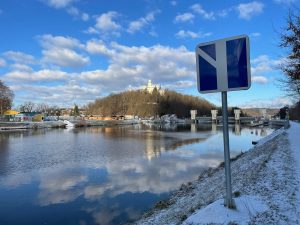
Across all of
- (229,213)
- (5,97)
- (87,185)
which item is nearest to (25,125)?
(5,97)

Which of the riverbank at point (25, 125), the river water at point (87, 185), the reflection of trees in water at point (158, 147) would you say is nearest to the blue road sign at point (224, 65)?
the river water at point (87, 185)

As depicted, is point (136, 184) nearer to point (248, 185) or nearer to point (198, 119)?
point (248, 185)

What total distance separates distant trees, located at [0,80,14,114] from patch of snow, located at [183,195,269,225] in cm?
12252

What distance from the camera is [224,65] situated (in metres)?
5.99

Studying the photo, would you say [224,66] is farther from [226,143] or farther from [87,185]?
[87,185]

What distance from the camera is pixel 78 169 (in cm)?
2455

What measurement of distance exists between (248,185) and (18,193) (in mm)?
12701

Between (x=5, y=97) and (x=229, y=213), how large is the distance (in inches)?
5051

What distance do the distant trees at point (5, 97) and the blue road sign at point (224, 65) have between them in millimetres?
122951

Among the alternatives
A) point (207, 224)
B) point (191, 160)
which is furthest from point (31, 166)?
point (207, 224)

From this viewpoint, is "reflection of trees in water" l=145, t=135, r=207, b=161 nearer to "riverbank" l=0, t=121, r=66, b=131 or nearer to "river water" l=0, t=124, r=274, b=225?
"river water" l=0, t=124, r=274, b=225

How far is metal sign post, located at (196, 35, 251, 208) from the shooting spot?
584 centimetres

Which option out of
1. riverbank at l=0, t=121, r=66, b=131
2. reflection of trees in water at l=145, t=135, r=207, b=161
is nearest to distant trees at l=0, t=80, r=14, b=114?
riverbank at l=0, t=121, r=66, b=131

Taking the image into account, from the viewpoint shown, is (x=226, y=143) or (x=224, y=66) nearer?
(x=224, y=66)
